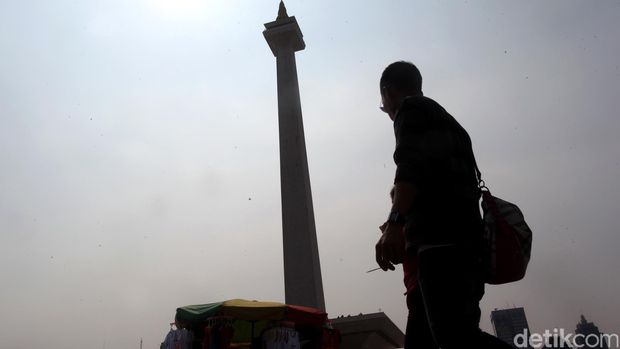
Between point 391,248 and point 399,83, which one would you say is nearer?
point 391,248

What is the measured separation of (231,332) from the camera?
702 centimetres

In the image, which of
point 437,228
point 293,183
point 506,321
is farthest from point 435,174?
point 506,321

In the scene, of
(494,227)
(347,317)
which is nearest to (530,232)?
(494,227)

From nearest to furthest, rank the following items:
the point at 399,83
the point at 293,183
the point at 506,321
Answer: the point at 399,83, the point at 293,183, the point at 506,321

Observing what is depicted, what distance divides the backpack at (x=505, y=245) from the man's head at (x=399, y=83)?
2.48 ft

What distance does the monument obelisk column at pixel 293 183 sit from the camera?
38.8 ft

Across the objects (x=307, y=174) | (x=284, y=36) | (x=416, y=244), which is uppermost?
(x=284, y=36)

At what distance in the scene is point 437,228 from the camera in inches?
68.5

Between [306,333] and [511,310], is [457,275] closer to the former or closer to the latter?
[306,333]

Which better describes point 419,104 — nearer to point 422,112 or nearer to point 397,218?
point 422,112

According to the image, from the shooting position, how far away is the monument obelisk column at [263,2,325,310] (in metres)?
11.8

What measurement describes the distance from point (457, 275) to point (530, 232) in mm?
355

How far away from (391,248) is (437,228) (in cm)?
21

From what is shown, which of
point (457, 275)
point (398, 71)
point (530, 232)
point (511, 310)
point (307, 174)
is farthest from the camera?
point (511, 310)
